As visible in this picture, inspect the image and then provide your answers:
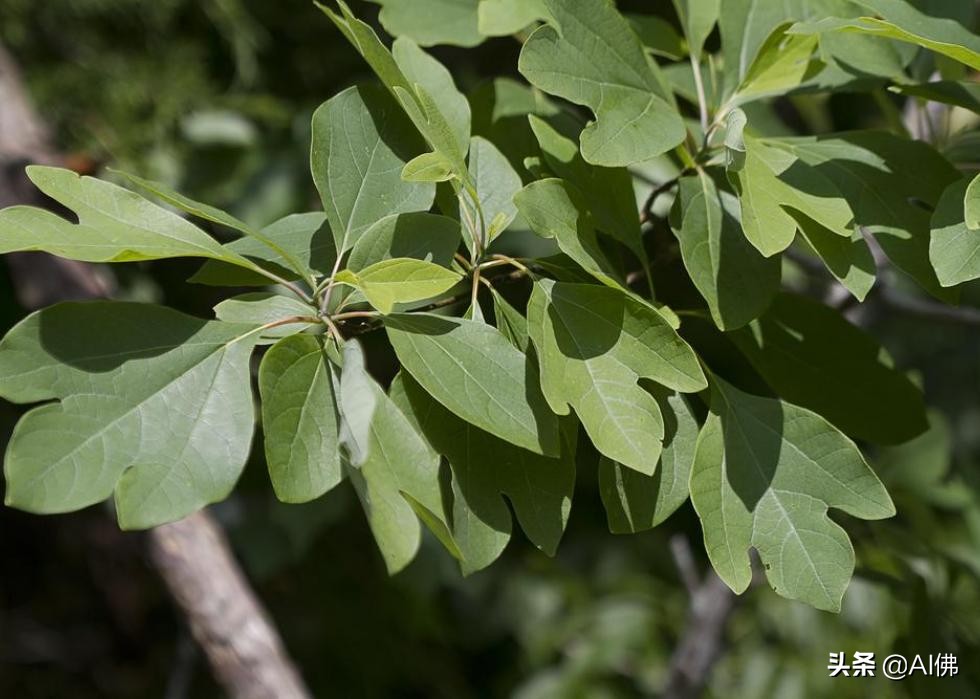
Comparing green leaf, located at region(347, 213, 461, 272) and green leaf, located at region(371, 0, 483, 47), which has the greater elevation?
green leaf, located at region(371, 0, 483, 47)

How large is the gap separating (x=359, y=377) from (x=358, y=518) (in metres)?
1.34

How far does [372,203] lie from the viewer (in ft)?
2.23

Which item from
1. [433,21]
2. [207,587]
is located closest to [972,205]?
[433,21]

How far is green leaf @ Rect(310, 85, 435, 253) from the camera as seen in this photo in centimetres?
67

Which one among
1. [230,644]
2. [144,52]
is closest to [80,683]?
[230,644]

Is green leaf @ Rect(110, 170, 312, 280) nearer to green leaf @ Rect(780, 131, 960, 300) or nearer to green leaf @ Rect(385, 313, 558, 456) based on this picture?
green leaf @ Rect(385, 313, 558, 456)

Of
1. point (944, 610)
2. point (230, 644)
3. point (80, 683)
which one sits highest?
A: point (230, 644)

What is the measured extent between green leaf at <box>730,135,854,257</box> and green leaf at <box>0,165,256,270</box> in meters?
0.31

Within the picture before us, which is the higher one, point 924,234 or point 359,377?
point 359,377

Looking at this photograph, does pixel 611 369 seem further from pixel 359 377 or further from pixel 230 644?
pixel 230 644

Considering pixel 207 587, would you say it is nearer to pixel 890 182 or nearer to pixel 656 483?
pixel 656 483

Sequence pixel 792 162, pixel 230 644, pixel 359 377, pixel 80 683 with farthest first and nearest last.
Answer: pixel 80 683
pixel 230 644
pixel 792 162
pixel 359 377

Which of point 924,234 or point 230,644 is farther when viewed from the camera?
point 230,644

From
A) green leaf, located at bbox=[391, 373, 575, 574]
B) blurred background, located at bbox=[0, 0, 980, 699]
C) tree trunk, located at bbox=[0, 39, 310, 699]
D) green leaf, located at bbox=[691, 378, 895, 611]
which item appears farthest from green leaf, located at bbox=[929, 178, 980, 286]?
tree trunk, located at bbox=[0, 39, 310, 699]
